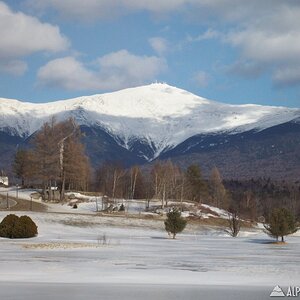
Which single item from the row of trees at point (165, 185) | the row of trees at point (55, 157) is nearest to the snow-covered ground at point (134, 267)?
the row of trees at point (55, 157)

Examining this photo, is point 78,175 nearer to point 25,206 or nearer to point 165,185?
point 165,185

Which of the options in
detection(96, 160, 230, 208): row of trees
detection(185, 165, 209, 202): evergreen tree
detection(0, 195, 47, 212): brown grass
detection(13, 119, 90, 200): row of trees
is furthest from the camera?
detection(185, 165, 209, 202): evergreen tree

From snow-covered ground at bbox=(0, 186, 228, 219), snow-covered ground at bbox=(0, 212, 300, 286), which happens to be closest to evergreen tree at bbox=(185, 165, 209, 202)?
snow-covered ground at bbox=(0, 186, 228, 219)

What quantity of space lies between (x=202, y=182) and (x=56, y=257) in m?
105

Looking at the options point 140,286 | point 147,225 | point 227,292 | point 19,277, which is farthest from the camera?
point 147,225

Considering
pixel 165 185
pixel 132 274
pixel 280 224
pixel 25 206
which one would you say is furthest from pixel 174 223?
pixel 165 185

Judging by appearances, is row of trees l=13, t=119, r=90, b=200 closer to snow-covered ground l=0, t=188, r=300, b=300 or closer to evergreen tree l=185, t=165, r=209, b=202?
evergreen tree l=185, t=165, r=209, b=202

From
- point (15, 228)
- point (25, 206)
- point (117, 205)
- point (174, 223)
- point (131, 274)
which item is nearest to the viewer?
point (131, 274)

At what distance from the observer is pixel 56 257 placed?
30750mm

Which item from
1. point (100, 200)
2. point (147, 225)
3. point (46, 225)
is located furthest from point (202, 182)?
point (46, 225)

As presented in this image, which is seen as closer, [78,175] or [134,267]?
[134,267]

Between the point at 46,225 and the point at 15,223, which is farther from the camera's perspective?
the point at 46,225

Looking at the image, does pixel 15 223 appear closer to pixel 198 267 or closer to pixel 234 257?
pixel 234 257

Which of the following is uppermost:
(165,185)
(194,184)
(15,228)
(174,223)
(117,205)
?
(194,184)
